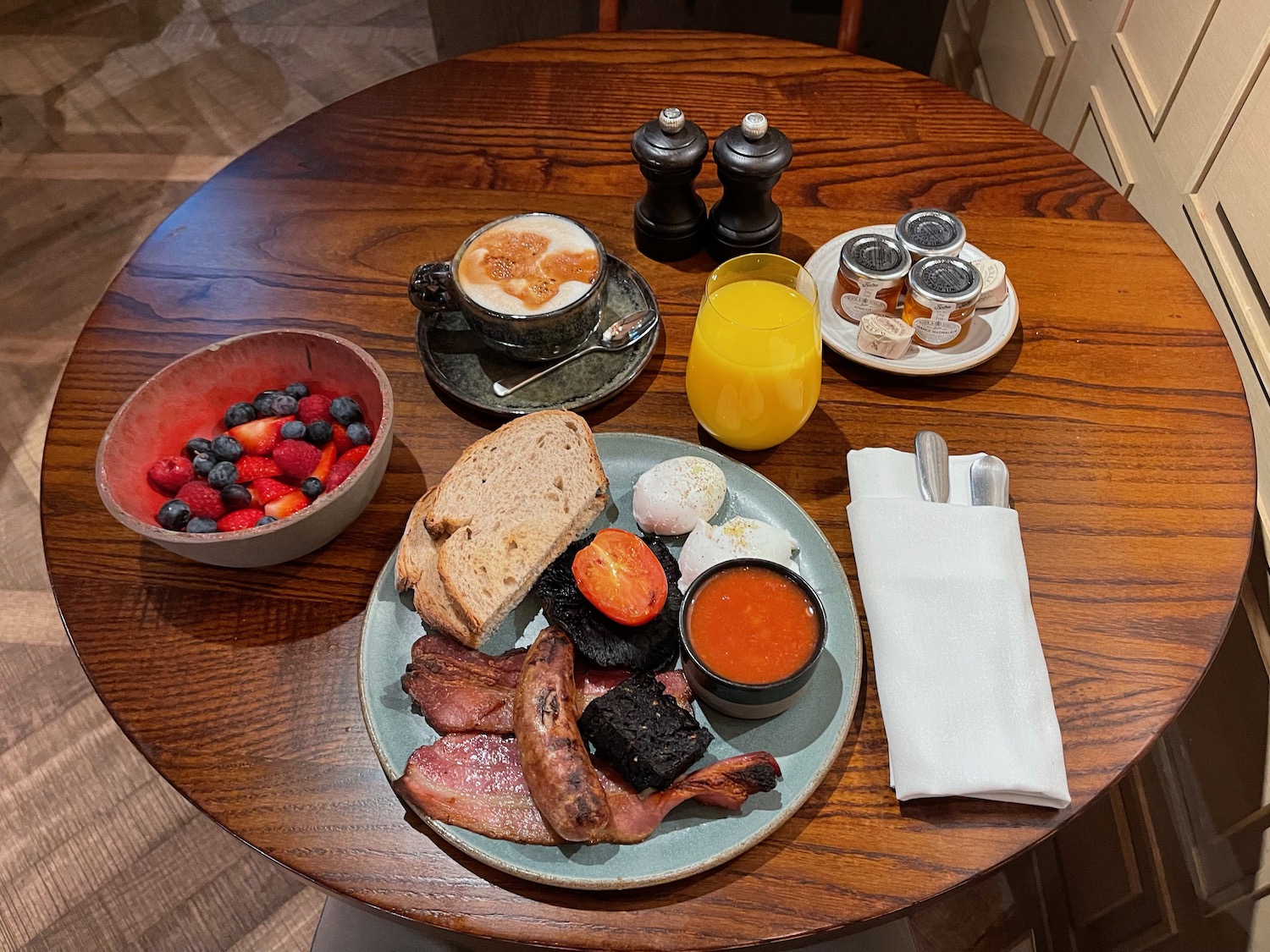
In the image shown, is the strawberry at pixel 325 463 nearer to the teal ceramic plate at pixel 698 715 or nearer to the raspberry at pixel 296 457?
the raspberry at pixel 296 457

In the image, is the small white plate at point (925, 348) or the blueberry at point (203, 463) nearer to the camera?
the blueberry at point (203, 463)

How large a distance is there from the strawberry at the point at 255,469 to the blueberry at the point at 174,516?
0.27 feet

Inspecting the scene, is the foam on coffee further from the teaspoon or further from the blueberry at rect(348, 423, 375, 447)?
the blueberry at rect(348, 423, 375, 447)

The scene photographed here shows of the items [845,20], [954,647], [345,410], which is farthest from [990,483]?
[845,20]

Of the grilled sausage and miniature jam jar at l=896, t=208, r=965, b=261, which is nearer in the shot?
the grilled sausage

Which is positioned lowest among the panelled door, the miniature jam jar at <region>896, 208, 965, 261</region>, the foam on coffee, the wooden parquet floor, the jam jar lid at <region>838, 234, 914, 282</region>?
the wooden parquet floor

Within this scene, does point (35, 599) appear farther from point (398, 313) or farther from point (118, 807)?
point (398, 313)

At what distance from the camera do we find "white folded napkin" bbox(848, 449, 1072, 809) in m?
0.93

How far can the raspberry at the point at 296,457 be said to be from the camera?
3.71 feet

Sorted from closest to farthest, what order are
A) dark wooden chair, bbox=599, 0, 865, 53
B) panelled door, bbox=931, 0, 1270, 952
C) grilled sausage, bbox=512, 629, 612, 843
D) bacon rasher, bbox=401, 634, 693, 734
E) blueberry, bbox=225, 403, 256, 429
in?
grilled sausage, bbox=512, 629, 612, 843 → bacon rasher, bbox=401, 634, 693, 734 → blueberry, bbox=225, 403, 256, 429 → panelled door, bbox=931, 0, 1270, 952 → dark wooden chair, bbox=599, 0, 865, 53

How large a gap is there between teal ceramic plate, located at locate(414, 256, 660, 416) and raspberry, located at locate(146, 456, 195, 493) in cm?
33

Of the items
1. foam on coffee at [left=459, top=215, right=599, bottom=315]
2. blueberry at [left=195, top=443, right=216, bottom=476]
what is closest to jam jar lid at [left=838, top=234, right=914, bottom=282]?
foam on coffee at [left=459, top=215, right=599, bottom=315]

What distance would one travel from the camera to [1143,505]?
117cm

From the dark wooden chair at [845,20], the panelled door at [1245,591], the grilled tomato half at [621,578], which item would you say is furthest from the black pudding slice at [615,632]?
the dark wooden chair at [845,20]
